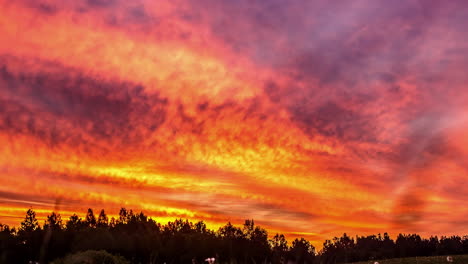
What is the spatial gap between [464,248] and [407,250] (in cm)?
2012

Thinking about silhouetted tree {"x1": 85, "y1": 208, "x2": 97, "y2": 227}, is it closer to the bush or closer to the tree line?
the tree line

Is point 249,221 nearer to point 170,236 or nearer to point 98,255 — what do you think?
point 170,236

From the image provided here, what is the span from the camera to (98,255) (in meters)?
26.9

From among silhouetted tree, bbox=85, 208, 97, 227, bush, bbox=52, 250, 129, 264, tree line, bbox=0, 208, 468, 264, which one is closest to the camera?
bush, bbox=52, 250, 129, 264

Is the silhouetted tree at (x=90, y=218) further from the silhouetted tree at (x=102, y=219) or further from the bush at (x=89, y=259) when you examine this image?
the bush at (x=89, y=259)

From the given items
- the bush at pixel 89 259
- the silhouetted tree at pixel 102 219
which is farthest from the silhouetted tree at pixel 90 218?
the bush at pixel 89 259

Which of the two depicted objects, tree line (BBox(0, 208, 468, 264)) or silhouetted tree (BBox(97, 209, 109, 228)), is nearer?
tree line (BBox(0, 208, 468, 264))

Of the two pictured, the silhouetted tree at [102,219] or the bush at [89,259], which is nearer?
the bush at [89,259]

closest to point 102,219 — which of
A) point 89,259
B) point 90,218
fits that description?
point 90,218

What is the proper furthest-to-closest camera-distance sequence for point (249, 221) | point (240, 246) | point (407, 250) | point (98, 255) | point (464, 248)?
point (249, 221)
point (240, 246)
point (407, 250)
point (464, 248)
point (98, 255)

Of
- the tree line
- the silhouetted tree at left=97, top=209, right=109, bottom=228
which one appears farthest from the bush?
the silhouetted tree at left=97, top=209, right=109, bottom=228

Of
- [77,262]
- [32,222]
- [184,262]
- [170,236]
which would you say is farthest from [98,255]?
[32,222]

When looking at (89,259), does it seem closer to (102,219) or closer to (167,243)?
(167,243)

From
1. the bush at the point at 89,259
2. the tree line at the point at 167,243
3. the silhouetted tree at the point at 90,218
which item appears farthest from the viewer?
the silhouetted tree at the point at 90,218
